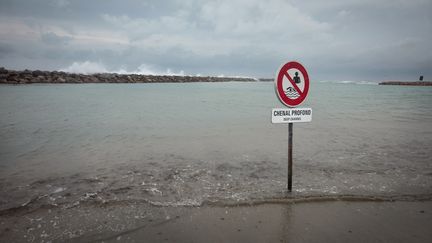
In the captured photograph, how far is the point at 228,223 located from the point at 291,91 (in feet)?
7.80

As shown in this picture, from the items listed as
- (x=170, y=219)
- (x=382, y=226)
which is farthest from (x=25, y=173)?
(x=382, y=226)

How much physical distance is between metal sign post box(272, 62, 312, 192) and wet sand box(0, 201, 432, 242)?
1537mm

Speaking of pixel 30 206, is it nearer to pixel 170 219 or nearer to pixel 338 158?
A: pixel 170 219

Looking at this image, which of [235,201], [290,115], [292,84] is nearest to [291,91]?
[292,84]

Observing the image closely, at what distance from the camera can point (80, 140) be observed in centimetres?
880

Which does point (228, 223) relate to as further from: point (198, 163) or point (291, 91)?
point (198, 163)

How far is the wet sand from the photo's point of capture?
3.37m

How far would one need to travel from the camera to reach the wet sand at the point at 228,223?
3.37m

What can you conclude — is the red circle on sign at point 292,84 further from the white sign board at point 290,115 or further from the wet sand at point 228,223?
the wet sand at point 228,223

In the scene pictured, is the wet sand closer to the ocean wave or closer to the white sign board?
the ocean wave

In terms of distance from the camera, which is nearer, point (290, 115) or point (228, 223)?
point (228, 223)

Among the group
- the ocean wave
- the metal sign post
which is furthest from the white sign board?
the ocean wave

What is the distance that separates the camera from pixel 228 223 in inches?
147

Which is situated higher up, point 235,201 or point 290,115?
point 290,115
